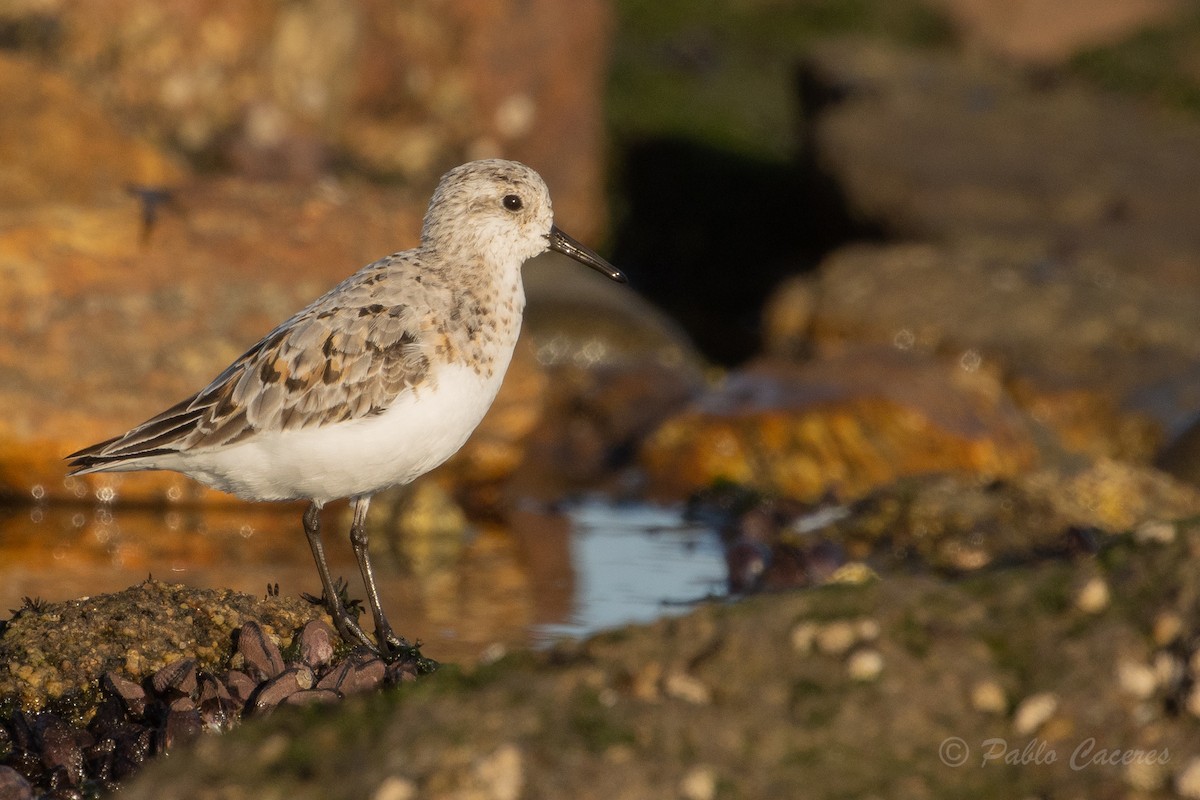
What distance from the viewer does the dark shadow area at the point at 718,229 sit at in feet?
63.4

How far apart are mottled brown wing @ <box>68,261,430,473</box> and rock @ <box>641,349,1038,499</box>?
17.0ft

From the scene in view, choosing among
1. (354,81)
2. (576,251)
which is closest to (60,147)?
(354,81)

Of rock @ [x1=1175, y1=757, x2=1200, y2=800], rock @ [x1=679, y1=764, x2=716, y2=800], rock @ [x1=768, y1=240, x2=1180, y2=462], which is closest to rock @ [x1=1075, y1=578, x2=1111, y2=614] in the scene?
rock @ [x1=1175, y1=757, x2=1200, y2=800]

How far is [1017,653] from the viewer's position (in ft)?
13.1

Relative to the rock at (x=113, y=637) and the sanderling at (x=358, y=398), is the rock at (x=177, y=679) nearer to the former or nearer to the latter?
the rock at (x=113, y=637)

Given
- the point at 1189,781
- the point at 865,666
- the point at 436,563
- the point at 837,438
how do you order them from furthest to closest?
the point at 837,438
the point at 436,563
the point at 865,666
the point at 1189,781

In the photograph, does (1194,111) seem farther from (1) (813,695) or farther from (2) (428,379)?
(1) (813,695)

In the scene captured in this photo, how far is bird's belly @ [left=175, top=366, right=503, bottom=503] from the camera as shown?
6379 mm

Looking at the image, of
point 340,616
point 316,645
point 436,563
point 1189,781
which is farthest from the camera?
point 436,563

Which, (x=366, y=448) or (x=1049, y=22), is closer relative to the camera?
(x=366, y=448)

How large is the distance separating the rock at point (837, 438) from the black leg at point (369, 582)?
483 cm

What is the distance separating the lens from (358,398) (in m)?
6.50

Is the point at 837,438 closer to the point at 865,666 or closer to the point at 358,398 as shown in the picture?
the point at 358,398

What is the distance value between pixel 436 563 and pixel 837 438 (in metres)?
3.41
